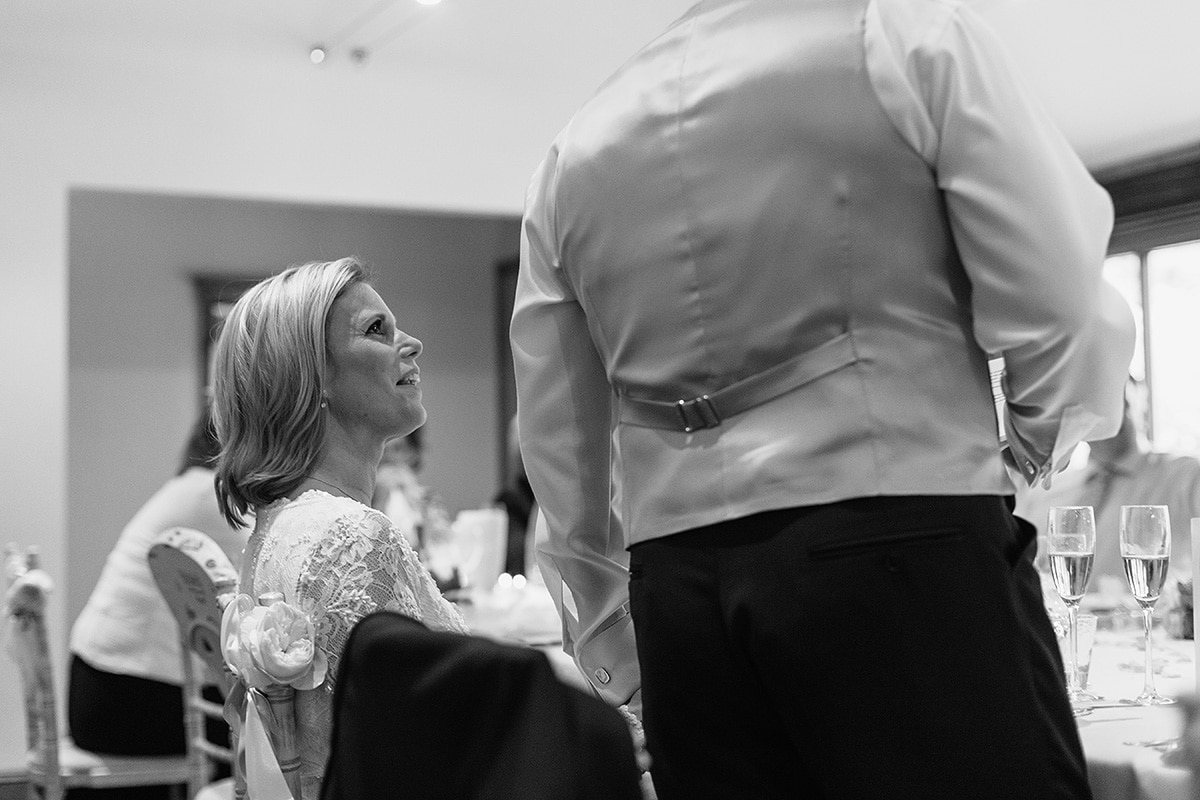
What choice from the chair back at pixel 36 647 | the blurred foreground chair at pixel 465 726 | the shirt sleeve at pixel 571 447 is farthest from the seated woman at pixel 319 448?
the chair back at pixel 36 647

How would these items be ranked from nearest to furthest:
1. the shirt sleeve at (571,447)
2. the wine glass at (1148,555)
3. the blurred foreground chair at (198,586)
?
the shirt sleeve at (571,447), the wine glass at (1148,555), the blurred foreground chair at (198,586)

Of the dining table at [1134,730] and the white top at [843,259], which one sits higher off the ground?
the white top at [843,259]

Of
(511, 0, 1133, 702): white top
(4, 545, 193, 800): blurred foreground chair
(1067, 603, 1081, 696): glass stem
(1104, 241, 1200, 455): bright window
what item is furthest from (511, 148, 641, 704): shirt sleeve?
(1104, 241, 1200, 455): bright window

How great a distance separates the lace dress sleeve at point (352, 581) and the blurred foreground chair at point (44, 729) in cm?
147

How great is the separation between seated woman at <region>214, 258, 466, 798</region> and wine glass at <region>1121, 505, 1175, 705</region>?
2.67 feet

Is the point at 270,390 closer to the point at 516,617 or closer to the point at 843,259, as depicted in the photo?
the point at 843,259

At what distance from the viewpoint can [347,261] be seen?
6.31ft

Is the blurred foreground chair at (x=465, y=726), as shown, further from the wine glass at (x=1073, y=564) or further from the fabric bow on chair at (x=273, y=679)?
the wine glass at (x=1073, y=564)

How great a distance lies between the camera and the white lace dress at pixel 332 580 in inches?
62.6

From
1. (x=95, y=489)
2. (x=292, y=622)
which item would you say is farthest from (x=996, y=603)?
(x=95, y=489)

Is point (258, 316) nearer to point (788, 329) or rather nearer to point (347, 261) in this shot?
point (347, 261)

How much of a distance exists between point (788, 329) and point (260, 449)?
2.85 feet

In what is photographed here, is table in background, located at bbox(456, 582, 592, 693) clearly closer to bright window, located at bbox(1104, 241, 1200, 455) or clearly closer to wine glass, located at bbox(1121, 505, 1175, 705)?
wine glass, located at bbox(1121, 505, 1175, 705)

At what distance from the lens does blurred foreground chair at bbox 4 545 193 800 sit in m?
2.87
